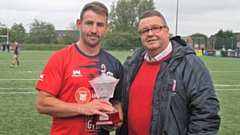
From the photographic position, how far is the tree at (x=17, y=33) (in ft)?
261

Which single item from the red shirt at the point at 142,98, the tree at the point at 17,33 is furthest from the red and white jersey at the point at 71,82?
the tree at the point at 17,33

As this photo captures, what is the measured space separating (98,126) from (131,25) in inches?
3041

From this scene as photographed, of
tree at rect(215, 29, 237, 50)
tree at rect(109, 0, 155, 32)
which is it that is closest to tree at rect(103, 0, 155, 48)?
tree at rect(109, 0, 155, 32)

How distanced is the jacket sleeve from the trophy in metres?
0.58

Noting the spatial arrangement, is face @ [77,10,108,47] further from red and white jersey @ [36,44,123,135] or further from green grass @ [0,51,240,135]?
green grass @ [0,51,240,135]

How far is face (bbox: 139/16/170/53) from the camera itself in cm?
286

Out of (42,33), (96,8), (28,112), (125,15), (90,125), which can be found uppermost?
(125,15)

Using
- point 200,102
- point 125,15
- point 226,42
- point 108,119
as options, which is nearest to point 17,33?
point 125,15

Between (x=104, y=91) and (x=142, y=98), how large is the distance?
38cm

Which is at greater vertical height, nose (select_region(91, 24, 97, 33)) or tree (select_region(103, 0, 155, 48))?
tree (select_region(103, 0, 155, 48))

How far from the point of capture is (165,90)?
2686 mm

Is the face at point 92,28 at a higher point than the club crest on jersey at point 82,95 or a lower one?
higher

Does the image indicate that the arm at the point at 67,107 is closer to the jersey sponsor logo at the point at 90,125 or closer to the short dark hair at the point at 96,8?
the jersey sponsor logo at the point at 90,125

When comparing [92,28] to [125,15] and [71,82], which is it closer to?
[71,82]
